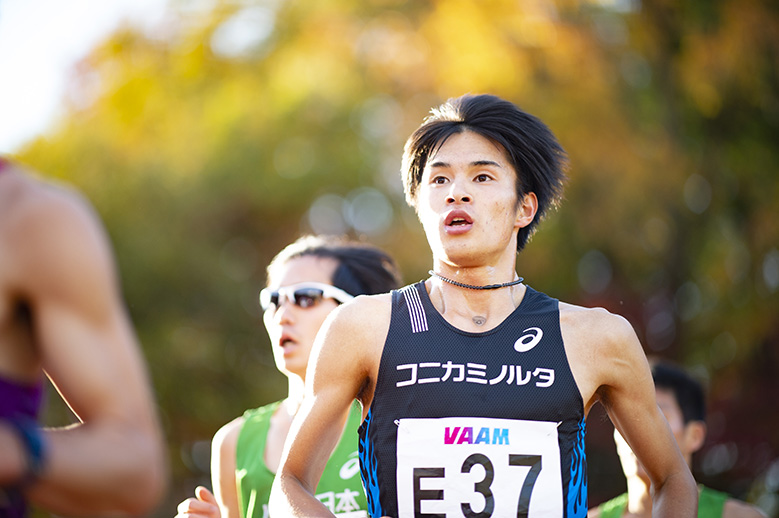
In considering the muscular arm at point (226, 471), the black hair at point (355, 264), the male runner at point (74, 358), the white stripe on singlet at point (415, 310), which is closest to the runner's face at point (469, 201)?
the white stripe on singlet at point (415, 310)

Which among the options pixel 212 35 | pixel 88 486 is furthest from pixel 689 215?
pixel 88 486

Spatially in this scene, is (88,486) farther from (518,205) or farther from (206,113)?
(206,113)

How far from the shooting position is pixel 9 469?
5.58 ft

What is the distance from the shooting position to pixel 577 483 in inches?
114

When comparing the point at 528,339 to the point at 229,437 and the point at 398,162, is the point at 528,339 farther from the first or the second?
the point at 398,162

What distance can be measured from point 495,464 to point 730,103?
415 inches

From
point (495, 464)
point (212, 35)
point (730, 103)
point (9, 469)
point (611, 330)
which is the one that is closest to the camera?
point (9, 469)

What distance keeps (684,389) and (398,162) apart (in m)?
8.58

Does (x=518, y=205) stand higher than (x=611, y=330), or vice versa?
(x=518, y=205)

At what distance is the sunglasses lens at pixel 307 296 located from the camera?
163 inches

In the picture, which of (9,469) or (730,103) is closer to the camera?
(9,469)

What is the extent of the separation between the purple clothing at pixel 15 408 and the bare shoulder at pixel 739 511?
3623 millimetres

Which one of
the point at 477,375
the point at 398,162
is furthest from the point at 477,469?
the point at 398,162

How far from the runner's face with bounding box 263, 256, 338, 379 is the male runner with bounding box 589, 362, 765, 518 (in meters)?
1.50
